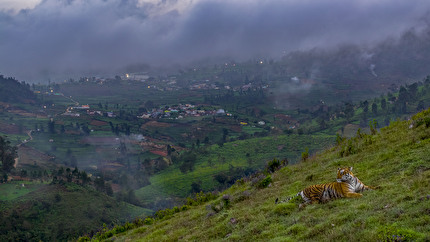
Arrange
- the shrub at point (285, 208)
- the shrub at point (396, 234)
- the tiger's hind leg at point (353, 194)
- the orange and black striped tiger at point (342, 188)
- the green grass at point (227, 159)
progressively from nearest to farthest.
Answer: the shrub at point (396, 234) < the tiger's hind leg at point (353, 194) < the orange and black striped tiger at point (342, 188) < the shrub at point (285, 208) < the green grass at point (227, 159)

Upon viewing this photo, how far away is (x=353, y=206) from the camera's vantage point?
9680 millimetres

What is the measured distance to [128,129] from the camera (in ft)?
584

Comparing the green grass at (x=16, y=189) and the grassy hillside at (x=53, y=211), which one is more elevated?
the green grass at (x=16, y=189)

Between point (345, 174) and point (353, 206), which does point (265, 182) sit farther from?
Result: point (353, 206)

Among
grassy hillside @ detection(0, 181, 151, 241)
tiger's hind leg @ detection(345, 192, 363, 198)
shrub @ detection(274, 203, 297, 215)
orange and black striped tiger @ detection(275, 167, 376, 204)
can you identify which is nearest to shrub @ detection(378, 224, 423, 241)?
tiger's hind leg @ detection(345, 192, 363, 198)

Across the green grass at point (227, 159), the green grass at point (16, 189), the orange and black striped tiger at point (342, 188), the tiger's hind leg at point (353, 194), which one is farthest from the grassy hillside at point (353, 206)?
the green grass at point (227, 159)

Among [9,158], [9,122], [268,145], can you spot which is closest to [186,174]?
[268,145]

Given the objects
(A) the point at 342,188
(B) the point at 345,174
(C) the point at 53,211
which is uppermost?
(B) the point at 345,174

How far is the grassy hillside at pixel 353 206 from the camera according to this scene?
8.08 m

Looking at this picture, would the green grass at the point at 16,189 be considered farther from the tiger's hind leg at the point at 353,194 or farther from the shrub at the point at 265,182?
the tiger's hind leg at the point at 353,194

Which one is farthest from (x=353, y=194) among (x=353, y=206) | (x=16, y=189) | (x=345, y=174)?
(x=16, y=189)

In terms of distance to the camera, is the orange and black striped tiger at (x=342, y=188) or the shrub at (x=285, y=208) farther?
the shrub at (x=285, y=208)

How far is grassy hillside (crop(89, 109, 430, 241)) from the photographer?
26.5 ft

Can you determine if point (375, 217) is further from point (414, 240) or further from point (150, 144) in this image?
point (150, 144)
